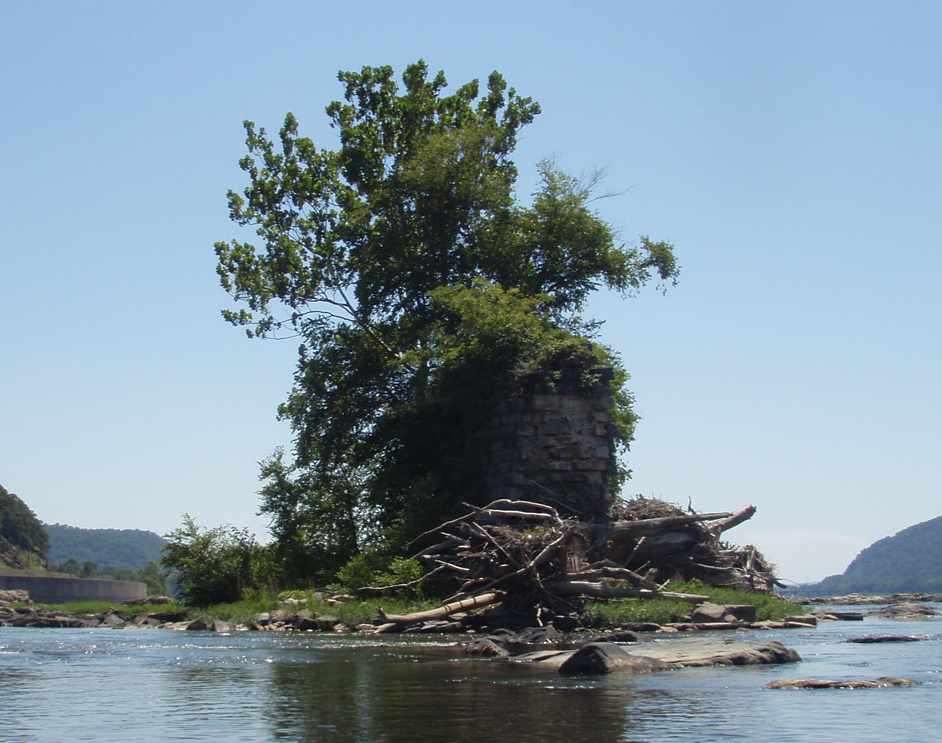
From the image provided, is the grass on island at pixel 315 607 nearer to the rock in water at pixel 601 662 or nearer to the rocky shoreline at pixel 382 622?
the rocky shoreline at pixel 382 622

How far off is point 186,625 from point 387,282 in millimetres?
14036

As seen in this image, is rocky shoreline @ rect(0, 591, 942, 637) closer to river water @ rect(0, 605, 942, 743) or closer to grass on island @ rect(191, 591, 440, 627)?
grass on island @ rect(191, 591, 440, 627)

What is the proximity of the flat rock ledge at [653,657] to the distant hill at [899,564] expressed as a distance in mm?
133872

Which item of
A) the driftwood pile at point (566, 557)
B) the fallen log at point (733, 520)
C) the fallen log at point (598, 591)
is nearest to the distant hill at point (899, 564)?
the fallen log at point (733, 520)

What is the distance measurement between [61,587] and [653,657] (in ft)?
177

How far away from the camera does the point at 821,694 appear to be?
12.8m

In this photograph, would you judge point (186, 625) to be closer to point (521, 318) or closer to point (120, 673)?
point (521, 318)

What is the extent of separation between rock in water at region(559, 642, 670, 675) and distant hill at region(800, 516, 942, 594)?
13618cm

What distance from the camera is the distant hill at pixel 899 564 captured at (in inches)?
5955

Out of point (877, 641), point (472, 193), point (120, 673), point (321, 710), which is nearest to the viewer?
point (321, 710)

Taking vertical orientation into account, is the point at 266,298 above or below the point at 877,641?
above

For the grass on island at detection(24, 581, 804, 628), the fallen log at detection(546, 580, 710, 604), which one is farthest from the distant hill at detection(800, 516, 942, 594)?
the fallen log at detection(546, 580, 710, 604)

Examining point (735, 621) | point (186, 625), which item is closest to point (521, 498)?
point (735, 621)

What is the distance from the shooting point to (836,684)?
13367 mm
